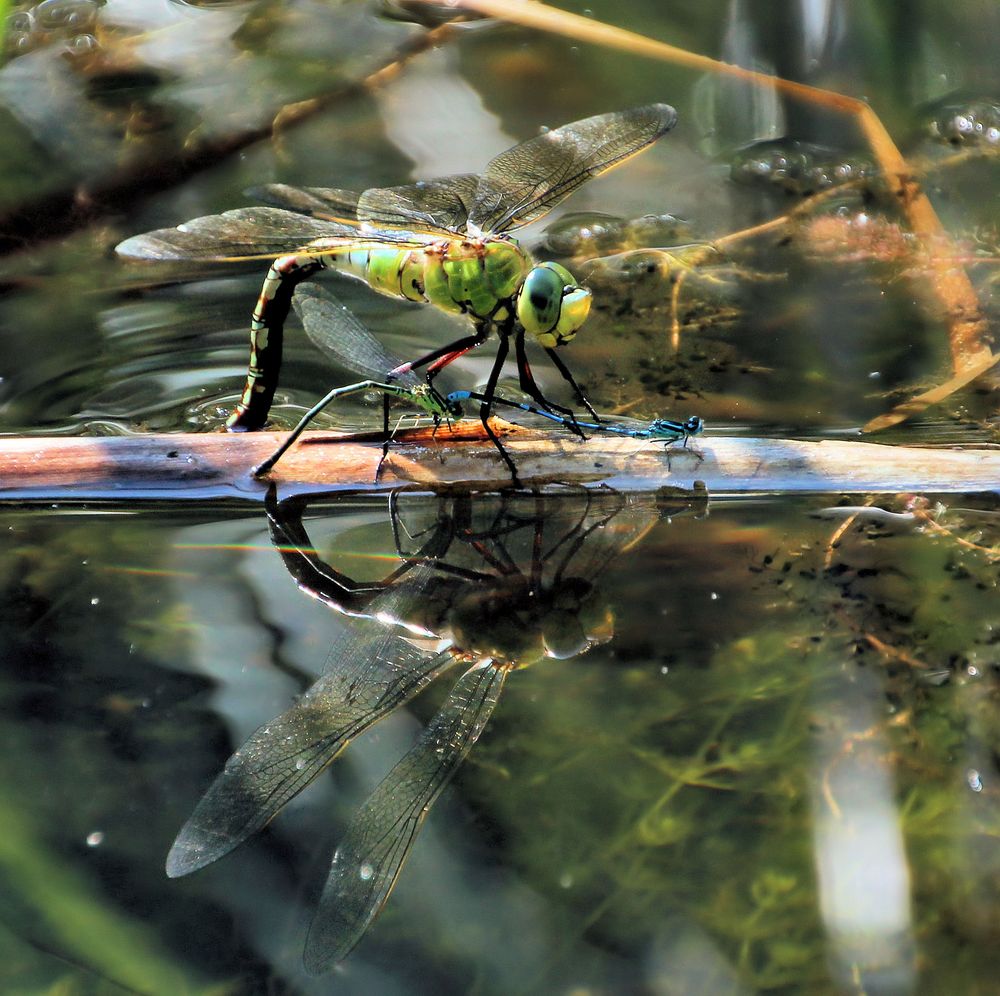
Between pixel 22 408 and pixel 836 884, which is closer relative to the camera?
pixel 836 884

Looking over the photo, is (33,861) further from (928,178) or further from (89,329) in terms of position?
(928,178)

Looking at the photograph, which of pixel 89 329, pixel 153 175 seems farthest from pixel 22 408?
pixel 153 175

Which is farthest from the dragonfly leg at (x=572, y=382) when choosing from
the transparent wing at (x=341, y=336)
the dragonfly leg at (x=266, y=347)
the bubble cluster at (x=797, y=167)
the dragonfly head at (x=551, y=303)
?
the bubble cluster at (x=797, y=167)

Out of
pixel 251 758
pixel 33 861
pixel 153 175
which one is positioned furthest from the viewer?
pixel 153 175

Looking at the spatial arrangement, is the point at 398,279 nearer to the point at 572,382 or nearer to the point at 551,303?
the point at 551,303

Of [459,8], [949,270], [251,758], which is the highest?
[459,8]

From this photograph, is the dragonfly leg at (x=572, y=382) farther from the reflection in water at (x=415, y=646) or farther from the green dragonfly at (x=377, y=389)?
the reflection in water at (x=415, y=646)

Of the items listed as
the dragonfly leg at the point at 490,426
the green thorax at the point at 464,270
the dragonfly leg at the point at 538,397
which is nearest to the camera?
the dragonfly leg at the point at 490,426
